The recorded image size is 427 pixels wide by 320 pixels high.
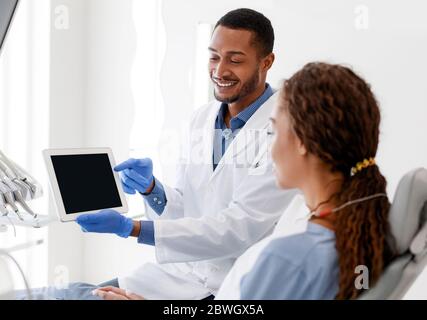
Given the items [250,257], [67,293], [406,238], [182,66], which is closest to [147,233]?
[67,293]

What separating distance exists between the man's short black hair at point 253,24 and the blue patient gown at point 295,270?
0.85 meters

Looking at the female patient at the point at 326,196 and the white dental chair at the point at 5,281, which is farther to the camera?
the white dental chair at the point at 5,281

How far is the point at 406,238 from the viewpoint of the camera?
950 millimetres

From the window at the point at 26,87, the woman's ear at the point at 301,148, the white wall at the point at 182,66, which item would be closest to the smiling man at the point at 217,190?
the woman's ear at the point at 301,148

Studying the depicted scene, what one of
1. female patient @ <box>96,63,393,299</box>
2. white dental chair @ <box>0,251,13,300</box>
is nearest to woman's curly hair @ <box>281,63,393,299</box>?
female patient @ <box>96,63,393,299</box>

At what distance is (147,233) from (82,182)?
8.1 inches

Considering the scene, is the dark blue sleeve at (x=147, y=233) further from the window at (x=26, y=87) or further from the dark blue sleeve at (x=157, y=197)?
the window at (x=26, y=87)

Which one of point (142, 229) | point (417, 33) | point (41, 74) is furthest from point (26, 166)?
point (417, 33)

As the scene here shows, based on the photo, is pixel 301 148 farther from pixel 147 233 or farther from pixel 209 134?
pixel 209 134

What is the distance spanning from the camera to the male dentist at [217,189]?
1396mm

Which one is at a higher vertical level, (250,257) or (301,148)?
(301,148)

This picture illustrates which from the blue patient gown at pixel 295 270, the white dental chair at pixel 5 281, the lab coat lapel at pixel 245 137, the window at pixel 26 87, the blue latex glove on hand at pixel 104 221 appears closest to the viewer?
the blue patient gown at pixel 295 270

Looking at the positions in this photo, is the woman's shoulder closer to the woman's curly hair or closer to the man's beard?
the woman's curly hair

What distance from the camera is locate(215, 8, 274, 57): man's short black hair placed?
5.32 ft
